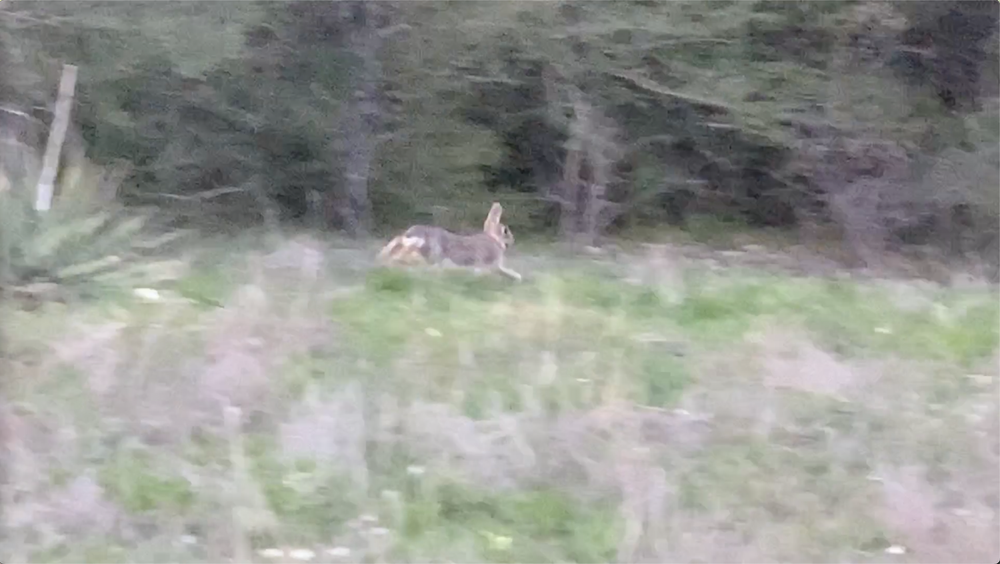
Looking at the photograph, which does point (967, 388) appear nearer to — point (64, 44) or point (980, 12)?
point (980, 12)

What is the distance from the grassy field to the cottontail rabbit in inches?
38.7

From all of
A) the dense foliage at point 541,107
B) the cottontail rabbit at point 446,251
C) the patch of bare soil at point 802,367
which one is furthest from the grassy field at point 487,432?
the dense foliage at point 541,107

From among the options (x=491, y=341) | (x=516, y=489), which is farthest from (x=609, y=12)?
(x=516, y=489)

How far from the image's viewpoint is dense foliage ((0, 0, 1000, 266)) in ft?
26.0

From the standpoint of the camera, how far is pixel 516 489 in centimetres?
343

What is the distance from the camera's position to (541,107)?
28.5ft

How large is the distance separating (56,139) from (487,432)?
14.6ft

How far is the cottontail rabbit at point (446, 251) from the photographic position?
6.18m

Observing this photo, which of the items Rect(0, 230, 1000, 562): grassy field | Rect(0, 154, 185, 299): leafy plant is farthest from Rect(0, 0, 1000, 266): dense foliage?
Rect(0, 230, 1000, 562): grassy field

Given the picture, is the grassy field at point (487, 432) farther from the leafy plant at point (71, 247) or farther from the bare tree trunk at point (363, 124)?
the bare tree trunk at point (363, 124)

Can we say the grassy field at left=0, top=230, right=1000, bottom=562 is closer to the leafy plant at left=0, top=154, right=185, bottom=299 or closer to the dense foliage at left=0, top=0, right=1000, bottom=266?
the leafy plant at left=0, top=154, right=185, bottom=299

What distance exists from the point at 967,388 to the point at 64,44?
6069 millimetres

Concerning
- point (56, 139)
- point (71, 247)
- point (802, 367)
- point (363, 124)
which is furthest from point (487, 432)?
point (363, 124)

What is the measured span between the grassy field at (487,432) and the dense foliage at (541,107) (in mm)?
3146
